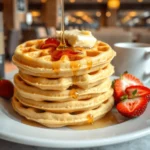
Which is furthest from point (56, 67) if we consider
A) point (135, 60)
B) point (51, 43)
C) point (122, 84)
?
point (135, 60)

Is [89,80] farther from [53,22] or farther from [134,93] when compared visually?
[53,22]

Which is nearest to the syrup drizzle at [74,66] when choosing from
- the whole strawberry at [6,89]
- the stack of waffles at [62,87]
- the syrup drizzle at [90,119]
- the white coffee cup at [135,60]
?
the stack of waffles at [62,87]

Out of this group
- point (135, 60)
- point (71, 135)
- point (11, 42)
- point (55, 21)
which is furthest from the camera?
point (55, 21)

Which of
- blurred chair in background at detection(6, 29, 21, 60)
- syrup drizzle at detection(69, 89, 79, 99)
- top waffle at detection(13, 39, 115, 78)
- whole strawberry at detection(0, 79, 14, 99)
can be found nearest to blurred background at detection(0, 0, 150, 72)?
blurred chair in background at detection(6, 29, 21, 60)

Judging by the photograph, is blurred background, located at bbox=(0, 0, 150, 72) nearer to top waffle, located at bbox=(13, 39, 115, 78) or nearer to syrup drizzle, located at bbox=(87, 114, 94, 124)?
top waffle, located at bbox=(13, 39, 115, 78)

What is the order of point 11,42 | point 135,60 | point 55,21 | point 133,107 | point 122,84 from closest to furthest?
1. point 133,107
2. point 122,84
3. point 135,60
4. point 11,42
5. point 55,21

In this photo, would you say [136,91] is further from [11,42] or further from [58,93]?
[11,42]

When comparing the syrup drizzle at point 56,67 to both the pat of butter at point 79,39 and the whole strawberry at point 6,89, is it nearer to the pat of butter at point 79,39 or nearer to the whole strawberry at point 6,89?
the pat of butter at point 79,39
